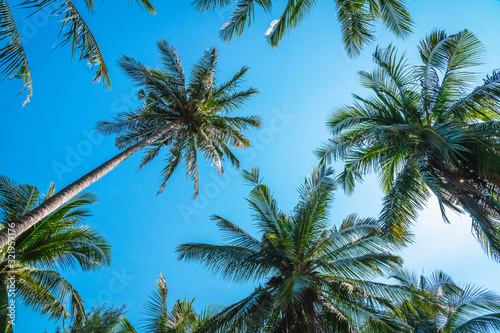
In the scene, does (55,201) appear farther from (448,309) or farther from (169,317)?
(448,309)

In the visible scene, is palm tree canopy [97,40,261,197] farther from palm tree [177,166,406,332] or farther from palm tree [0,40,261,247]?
palm tree [177,166,406,332]

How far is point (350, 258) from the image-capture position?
895 centimetres

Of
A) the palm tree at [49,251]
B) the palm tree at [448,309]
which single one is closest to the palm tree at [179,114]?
the palm tree at [49,251]

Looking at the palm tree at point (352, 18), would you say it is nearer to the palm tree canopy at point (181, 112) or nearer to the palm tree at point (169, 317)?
the palm tree canopy at point (181, 112)

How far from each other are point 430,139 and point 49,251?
37.2ft

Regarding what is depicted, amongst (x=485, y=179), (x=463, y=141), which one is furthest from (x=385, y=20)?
(x=485, y=179)

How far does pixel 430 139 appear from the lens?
317 inches

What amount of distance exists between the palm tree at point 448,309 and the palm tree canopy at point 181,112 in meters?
8.97

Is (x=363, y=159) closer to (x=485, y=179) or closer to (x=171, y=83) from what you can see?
(x=485, y=179)

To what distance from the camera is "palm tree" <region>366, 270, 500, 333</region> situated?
7.93 m

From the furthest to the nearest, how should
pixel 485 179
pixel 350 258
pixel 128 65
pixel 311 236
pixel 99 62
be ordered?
pixel 128 65
pixel 311 236
pixel 350 258
pixel 485 179
pixel 99 62

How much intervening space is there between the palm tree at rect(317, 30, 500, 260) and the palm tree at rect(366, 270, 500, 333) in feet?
5.73

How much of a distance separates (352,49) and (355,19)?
2.97 ft

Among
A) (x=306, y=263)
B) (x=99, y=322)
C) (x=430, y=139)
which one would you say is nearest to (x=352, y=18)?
(x=430, y=139)
